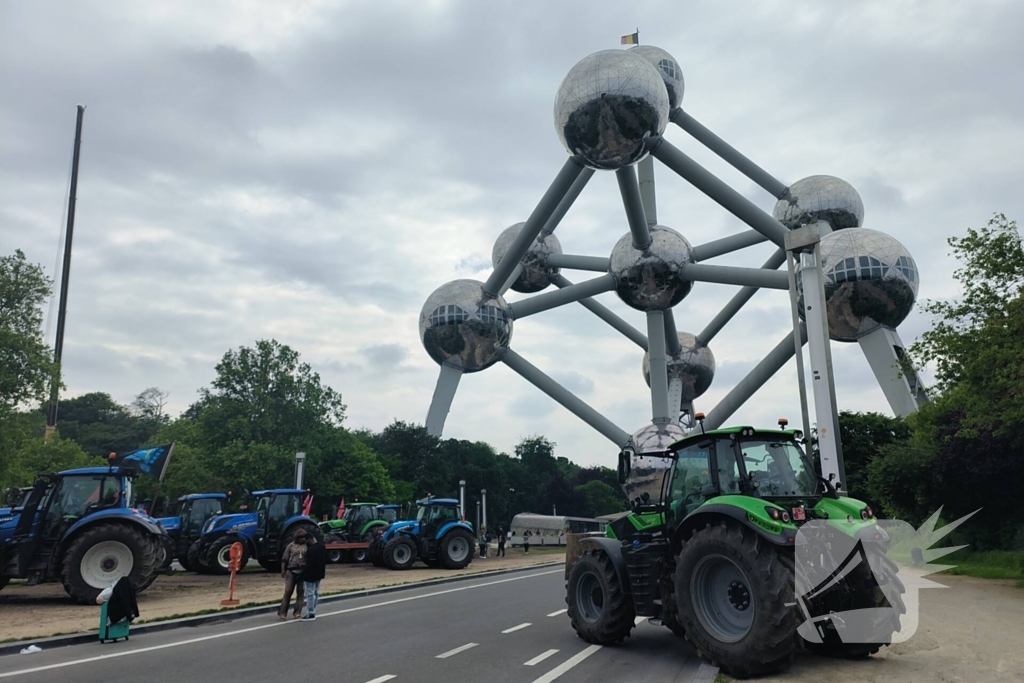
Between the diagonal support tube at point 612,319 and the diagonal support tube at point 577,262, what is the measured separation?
4.83ft

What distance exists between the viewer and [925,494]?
22938mm

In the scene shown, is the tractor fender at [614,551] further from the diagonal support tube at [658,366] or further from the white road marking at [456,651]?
the diagonal support tube at [658,366]

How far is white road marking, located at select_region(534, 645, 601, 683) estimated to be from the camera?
664cm

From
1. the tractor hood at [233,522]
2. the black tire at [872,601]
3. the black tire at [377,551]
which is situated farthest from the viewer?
the black tire at [377,551]

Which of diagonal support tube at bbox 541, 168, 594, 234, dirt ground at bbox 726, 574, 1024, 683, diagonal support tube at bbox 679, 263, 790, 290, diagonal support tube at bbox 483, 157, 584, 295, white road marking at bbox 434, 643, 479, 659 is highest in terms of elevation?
diagonal support tube at bbox 541, 168, 594, 234

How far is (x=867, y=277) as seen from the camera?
25.2 m

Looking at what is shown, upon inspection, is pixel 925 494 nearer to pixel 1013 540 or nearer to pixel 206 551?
pixel 1013 540

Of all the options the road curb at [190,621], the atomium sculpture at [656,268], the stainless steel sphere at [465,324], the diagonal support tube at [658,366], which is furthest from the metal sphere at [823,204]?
the road curb at [190,621]

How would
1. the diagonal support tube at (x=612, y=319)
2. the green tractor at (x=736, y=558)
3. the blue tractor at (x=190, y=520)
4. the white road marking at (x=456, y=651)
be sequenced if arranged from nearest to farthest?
the green tractor at (x=736, y=558) < the white road marking at (x=456, y=651) < the blue tractor at (x=190, y=520) < the diagonal support tube at (x=612, y=319)

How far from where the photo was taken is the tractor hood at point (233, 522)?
63.7 feet

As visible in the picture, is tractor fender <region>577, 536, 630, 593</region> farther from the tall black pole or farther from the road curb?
the tall black pole

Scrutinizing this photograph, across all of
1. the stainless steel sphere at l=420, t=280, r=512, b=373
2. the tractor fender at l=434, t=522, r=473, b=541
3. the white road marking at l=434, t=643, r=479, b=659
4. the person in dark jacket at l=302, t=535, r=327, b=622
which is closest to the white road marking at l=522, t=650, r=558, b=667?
the white road marking at l=434, t=643, r=479, b=659

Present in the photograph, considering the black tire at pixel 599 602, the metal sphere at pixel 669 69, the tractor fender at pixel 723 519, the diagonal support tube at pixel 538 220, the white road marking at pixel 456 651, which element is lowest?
the white road marking at pixel 456 651

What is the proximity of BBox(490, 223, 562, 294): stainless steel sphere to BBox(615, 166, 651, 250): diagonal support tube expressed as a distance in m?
9.72
